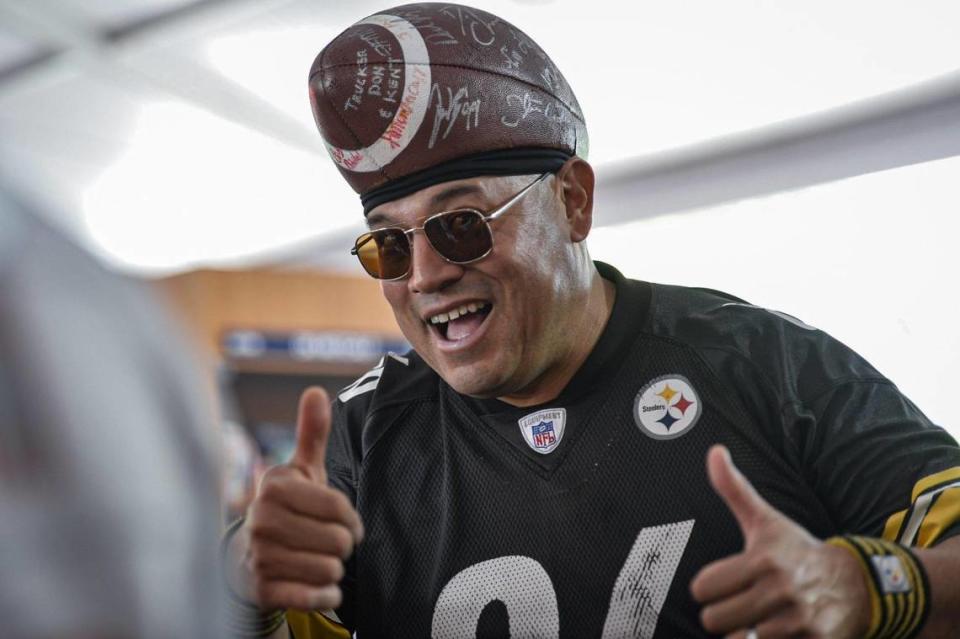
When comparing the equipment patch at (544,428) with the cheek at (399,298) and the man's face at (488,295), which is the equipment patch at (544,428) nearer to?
the man's face at (488,295)

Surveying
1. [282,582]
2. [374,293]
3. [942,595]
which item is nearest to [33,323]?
[282,582]

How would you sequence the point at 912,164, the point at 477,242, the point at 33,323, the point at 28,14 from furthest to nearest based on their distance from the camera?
the point at 912,164 < the point at 28,14 < the point at 477,242 < the point at 33,323

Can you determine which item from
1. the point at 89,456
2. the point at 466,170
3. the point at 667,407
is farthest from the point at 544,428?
the point at 89,456

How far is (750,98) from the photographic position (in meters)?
4.73

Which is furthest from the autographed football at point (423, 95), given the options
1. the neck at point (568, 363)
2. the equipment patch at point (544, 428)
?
the equipment patch at point (544, 428)

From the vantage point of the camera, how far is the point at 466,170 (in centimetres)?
143

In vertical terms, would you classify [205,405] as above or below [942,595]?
above

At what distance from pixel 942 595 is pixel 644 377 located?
506 mm

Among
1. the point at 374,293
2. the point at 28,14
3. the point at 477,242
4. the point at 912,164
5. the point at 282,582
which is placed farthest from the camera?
the point at 374,293

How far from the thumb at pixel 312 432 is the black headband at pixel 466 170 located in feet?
1.52

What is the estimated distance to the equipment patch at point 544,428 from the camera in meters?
1.46

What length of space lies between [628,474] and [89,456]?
3.58 feet

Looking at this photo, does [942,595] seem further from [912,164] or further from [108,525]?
[912,164]
